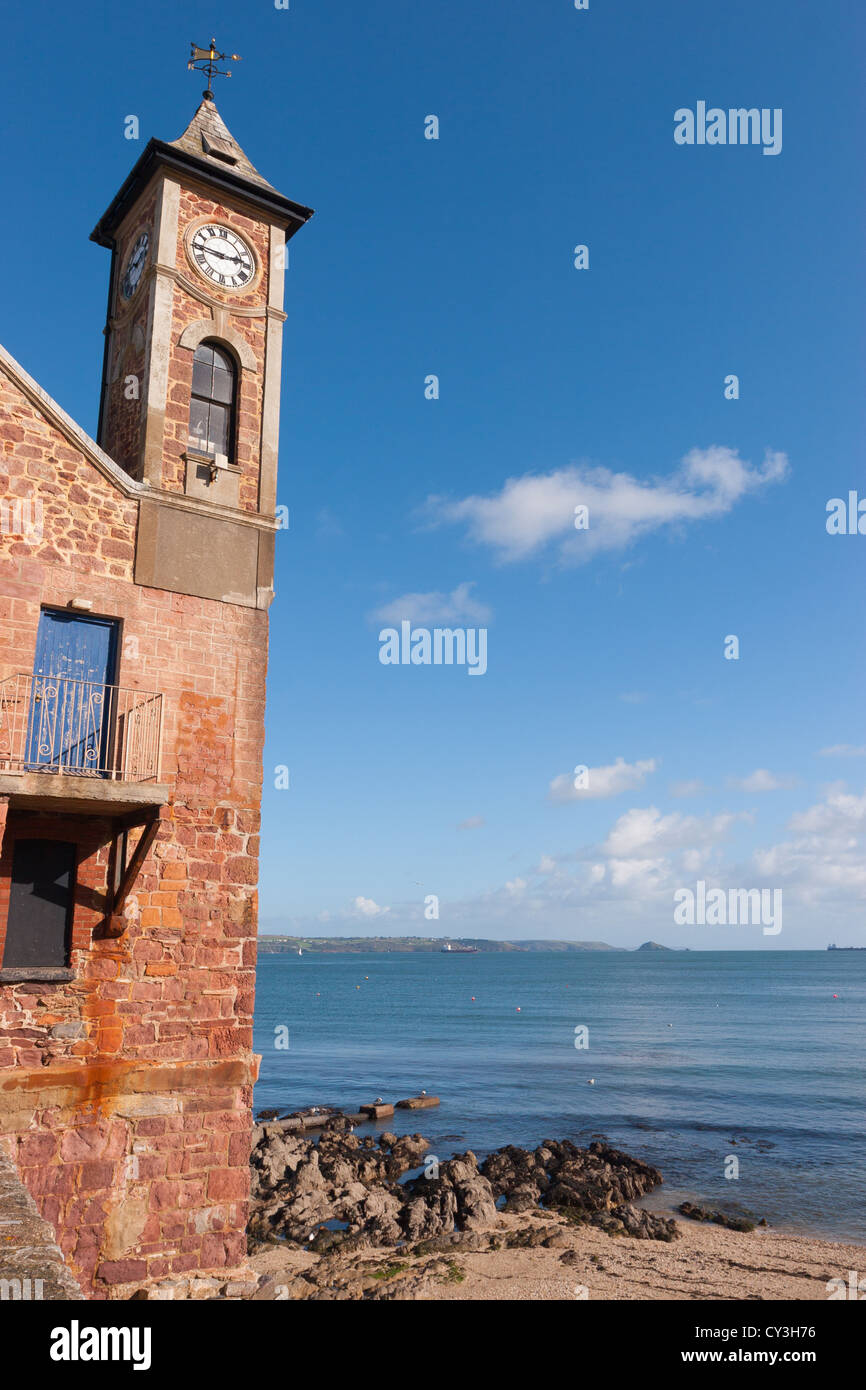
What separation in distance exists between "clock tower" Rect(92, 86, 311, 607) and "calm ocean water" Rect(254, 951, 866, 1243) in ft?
72.5

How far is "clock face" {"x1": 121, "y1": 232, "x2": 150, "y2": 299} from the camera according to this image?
572 inches

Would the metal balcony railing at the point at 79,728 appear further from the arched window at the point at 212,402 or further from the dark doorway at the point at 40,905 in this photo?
the arched window at the point at 212,402

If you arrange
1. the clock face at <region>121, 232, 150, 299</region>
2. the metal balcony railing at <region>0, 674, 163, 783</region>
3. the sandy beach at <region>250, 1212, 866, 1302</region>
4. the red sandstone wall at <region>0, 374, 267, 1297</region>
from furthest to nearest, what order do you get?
the sandy beach at <region>250, 1212, 866, 1302</region> < the clock face at <region>121, 232, 150, 299</region> < the metal balcony railing at <region>0, 674, 163, 783</region> < the red sandstone wall at <region>0, 374, 267, 1297</region>

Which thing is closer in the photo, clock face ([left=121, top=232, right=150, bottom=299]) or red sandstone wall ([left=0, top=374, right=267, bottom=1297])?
red sandstone wall ([left=0, top=374, right=267, bottom=1297])

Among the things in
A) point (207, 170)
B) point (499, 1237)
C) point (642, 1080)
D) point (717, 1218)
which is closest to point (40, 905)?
point (207, 170)

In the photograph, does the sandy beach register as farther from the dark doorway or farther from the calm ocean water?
the dark doorway

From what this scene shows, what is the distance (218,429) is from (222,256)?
2.88 metres

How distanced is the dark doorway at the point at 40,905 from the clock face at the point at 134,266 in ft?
30.0

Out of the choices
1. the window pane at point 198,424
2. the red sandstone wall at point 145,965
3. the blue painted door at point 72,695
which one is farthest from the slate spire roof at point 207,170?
the blue painted door at point 72,695

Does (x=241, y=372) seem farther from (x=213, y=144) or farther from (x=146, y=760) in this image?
(x=146, y=760)

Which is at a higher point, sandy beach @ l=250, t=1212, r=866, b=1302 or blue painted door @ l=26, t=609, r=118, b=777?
blue painted door @ l=26, t=609, r=118, b=777

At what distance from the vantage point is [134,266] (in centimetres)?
1495

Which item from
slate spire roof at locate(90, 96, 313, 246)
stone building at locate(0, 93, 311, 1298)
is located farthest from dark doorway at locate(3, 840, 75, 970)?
slate spire roof at locate(90, 96, 313, 246)
